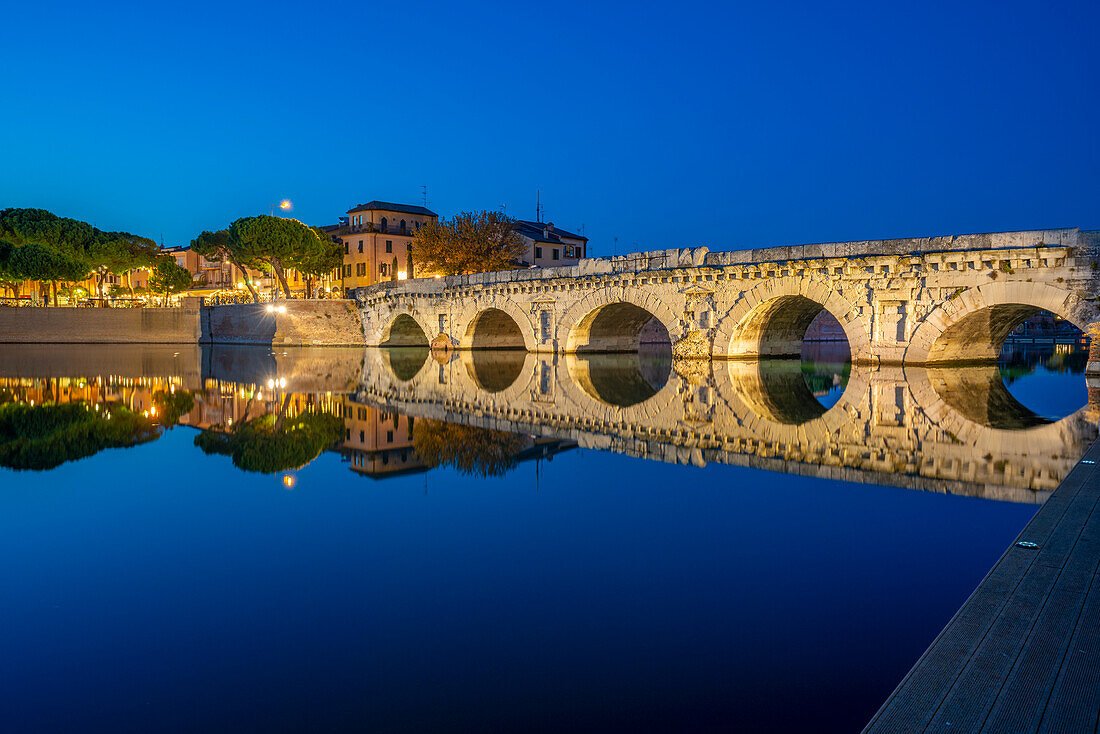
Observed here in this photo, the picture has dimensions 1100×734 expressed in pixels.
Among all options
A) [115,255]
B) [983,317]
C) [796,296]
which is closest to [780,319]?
[796,296]

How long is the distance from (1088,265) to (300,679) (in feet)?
79.5

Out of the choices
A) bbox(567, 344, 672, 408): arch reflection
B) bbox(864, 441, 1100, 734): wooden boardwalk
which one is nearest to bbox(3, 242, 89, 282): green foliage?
bbox(567, 344, 672, 408): arch reflection

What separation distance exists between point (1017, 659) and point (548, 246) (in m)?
72.7

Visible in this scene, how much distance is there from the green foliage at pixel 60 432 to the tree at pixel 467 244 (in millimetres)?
41681

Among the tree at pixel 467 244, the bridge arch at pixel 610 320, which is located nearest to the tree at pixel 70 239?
the tree at pixel 467 244

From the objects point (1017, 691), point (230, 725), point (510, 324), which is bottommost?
point (230, 725)

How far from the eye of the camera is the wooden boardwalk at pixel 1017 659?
10.6 feet

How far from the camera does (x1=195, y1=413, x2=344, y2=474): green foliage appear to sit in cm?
1122

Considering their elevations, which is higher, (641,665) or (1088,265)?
(1088,265)

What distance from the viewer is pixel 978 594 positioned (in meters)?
4.64

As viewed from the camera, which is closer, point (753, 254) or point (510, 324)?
point (753, 254)

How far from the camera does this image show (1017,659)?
375 centimetres

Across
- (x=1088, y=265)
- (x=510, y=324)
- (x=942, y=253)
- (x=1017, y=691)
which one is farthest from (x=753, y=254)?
(x=1017, y=691)

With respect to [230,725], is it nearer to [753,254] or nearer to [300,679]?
[300,679]
